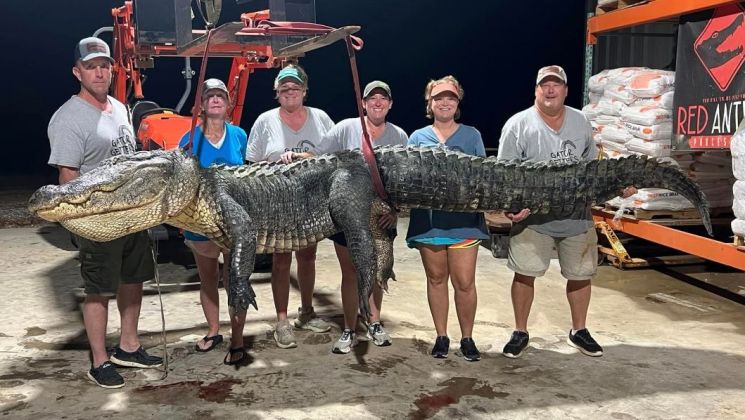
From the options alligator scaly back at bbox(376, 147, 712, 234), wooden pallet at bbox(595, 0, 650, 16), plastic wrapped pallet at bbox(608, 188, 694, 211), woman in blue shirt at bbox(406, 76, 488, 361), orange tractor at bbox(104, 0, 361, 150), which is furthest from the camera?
wooden pallet at bbox(595, 0, 650, 16)

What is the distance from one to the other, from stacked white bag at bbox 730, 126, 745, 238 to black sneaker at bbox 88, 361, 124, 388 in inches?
147

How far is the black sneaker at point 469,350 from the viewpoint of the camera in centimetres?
321

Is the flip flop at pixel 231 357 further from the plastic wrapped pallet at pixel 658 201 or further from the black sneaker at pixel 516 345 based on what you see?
the plastic wrapped pallet at pixel 658 201

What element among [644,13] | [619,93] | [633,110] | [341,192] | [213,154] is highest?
[644,13]

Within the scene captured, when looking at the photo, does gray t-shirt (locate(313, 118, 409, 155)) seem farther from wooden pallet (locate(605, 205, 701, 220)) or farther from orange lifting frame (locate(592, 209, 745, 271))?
wooden pallet (locate(605, 205, 701, 220))

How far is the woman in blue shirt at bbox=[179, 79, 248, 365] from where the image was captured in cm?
307

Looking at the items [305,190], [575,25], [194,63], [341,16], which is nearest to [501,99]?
[575,25]

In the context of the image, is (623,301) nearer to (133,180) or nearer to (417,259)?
(417,259)

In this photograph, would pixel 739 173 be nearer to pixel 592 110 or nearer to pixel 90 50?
pixel 592 110

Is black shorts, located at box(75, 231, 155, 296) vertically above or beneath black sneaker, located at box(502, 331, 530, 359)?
above

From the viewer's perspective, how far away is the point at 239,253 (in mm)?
2334

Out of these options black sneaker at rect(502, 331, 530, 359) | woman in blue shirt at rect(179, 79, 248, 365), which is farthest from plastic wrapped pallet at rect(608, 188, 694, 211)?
woman in blue shirt at rect(179, 79, 248, 365)

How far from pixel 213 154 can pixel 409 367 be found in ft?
4.92

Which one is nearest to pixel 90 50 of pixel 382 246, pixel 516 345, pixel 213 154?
pixel 213 154
